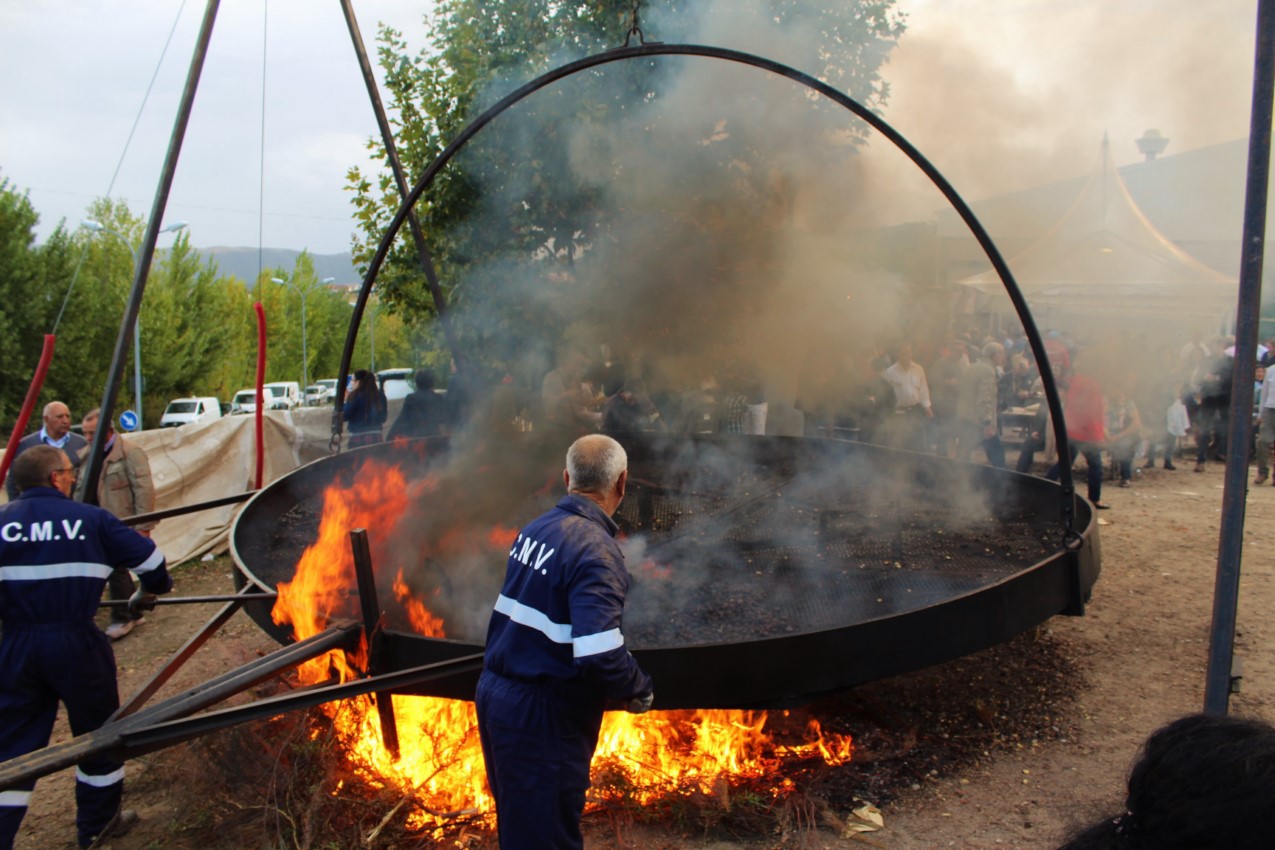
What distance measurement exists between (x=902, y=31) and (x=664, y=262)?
2982 millimetres

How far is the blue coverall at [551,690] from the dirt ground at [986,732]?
79 cm

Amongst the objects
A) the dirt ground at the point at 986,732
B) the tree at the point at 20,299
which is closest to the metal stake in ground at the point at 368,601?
the dirt ground at the point at 986,732

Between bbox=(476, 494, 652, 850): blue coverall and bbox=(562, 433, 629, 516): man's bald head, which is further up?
bbox=(562, 433, 629, 516): man's bald head

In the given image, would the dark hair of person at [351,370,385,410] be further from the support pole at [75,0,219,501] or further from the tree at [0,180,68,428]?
the tree at [0,180,68,428]

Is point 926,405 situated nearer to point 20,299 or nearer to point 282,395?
point 20,299

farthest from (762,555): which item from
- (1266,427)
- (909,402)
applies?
(1266,427)

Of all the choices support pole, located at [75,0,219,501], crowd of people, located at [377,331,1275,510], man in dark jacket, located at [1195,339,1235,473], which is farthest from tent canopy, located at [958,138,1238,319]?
support pole, located at [75,0,219,501]

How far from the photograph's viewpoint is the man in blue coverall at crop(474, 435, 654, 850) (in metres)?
2.12

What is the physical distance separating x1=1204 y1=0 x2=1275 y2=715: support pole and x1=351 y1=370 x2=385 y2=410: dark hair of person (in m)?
6.79

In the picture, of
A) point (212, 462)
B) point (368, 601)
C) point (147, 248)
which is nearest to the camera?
point (368, 601)

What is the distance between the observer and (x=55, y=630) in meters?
2.98

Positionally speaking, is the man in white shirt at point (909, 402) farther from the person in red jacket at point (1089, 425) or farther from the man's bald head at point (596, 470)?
the man's bald head at point (596, 470)

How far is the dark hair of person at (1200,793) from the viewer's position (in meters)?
0.90

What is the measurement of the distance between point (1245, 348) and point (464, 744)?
304 centimetres
